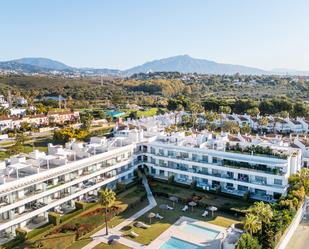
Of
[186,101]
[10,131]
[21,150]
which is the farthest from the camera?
[186,101]

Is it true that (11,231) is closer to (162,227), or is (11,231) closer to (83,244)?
(83,244)

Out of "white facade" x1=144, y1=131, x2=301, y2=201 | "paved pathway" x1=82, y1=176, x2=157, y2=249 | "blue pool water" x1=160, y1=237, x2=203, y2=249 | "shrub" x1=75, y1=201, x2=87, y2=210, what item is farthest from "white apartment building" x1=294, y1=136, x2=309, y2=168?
"shrub" x1=75, y1=201, x2=87, y2=210

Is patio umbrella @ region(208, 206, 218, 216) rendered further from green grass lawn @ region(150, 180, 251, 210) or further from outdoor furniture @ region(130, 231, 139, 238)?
outdoor furniture @ region(130, 231, 139, 238)

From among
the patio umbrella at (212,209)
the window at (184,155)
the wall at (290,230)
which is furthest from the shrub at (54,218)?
Result: the wall at (290,230)

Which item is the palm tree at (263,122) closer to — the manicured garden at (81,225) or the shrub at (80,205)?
the manicured garden at (81,225)

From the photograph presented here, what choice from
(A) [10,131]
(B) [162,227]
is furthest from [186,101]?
(B) [162,227]

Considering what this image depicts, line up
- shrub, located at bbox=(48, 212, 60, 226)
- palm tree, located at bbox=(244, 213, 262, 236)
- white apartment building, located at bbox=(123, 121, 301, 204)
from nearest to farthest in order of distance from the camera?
1. palm tree, located at bbox=(244, 213, 262, 236)
2. shrub, located at bbox=(48, 212, 60, 226)
3. white apartment building, located at bbox=(123, 121, 301, 204)

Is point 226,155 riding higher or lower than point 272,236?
higher

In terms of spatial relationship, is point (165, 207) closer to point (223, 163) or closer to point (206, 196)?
point (206, 196)
